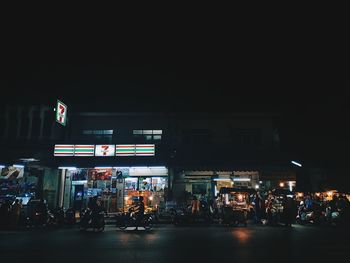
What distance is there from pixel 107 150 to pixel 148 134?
14.8 ft

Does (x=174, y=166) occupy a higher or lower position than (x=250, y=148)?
lower

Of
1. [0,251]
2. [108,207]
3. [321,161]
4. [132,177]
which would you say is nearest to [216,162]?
[132,177]

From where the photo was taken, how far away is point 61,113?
22938 millimetres

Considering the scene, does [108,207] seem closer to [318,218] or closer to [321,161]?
[318,218]

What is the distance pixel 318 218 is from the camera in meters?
19.5

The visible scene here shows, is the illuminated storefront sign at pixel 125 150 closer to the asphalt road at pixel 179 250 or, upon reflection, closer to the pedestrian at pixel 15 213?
the pedestrian at pixel 15 213

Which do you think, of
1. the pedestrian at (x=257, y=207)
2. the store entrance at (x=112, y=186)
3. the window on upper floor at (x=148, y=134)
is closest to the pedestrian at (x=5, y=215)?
the store entrance at (x=112, y=186)

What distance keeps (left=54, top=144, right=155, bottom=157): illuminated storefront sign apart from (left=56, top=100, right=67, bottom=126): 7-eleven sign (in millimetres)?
2577

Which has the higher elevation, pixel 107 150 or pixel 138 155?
pixel 107 150

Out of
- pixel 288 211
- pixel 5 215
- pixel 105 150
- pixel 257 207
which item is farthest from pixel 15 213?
pixel 288 211

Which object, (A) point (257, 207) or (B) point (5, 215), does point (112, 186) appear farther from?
(A) point (257, 207)

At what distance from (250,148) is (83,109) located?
14432 millimetres

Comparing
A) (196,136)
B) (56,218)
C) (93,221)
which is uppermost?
(196,136)

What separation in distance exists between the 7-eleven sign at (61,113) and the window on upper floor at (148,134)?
18.6 feet
